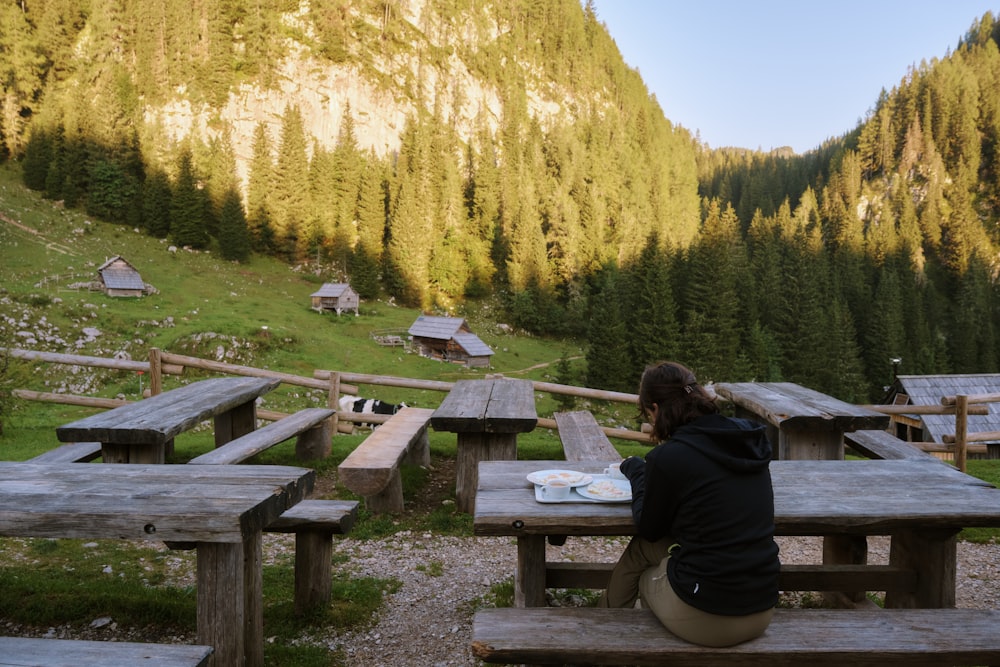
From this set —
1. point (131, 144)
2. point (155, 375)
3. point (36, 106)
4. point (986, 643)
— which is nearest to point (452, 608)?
point (986, 643)

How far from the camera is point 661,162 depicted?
3216 inches

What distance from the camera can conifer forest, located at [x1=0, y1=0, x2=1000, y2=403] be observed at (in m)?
43.6

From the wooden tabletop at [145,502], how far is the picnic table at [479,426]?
2.25m

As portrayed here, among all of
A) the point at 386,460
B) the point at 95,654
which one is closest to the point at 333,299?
the point at 386,460

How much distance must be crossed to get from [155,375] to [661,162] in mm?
81379

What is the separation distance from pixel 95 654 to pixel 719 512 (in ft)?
8.02

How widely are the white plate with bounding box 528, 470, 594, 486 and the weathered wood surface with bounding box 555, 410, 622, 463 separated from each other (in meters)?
1.17

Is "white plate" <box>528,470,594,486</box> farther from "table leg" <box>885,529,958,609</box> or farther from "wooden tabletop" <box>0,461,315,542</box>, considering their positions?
"table leg" <box>885,529,958,609</box>

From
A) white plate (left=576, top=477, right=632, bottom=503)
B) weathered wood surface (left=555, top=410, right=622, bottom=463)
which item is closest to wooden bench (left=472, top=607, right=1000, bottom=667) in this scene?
white plate (left=576, top=477, right=632, bottom=503)

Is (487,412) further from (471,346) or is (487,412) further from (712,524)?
(471,346)

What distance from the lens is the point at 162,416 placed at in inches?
202

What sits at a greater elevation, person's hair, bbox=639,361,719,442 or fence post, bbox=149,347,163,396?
person's hair, bbox=639,361,719,442

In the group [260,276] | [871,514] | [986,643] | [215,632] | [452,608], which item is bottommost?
[452,608]

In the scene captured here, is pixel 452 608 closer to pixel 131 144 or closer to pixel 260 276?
pixel 260 276
